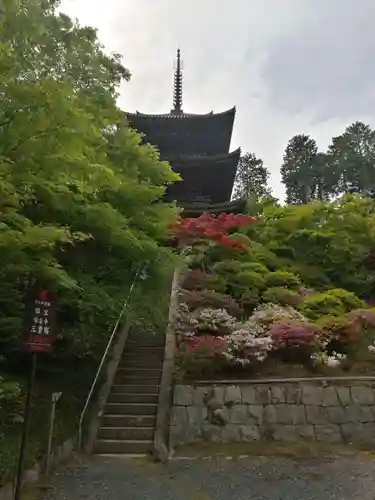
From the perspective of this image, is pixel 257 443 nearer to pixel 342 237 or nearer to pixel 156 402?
pixel 156 402

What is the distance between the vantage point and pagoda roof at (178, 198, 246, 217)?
19.8m

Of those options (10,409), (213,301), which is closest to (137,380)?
(213,301)

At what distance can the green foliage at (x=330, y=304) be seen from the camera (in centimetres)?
1091

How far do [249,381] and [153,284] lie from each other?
2348 mm

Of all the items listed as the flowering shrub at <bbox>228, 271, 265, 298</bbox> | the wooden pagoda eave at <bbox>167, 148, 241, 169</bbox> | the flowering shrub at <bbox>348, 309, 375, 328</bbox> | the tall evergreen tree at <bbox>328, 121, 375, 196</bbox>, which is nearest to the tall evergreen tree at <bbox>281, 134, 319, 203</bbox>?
the tall evergreen tree at <bbox>328, 121, 375, 196</bbox>

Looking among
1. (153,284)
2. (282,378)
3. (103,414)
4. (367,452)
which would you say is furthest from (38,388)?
(367,452)

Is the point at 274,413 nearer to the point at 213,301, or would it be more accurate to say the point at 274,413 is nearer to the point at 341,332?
the point at 341,332

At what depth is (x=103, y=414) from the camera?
8.10 m

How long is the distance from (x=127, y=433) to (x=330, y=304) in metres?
5.87

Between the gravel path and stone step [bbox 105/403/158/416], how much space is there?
1203 millimetres

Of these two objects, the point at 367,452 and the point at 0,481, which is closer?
the point at 0,481

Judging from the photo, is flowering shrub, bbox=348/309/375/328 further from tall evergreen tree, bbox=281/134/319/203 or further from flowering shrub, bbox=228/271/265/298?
tall evergreen tree, bbox=281/134/319/203

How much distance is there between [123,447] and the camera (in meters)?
7.36

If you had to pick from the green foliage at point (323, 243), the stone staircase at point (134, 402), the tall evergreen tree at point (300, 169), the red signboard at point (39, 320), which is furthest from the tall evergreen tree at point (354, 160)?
the red signboard at point (39, 320)
